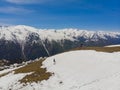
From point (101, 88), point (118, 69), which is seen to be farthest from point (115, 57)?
point (101, 88)

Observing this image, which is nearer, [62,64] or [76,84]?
[76,84]

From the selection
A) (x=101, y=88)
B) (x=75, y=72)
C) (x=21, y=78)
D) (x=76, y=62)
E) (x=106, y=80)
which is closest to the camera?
(x=101, y=88)

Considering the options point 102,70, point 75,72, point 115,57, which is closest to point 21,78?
point 75,72

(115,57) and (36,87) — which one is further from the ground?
(115,57)

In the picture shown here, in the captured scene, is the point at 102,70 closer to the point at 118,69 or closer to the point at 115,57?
the point at 118,69

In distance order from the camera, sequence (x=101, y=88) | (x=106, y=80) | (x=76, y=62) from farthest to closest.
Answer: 1. (x=76, y=62)
2. (x=106, y=80)
3. (x=101, y=88)

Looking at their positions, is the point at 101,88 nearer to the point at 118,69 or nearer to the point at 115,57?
the point at 118,69
